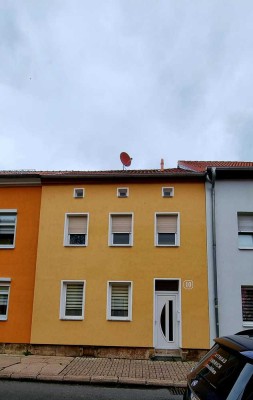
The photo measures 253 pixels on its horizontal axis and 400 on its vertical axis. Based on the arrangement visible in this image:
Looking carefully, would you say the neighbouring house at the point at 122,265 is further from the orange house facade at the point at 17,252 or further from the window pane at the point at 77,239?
the orange house facade at the point at 17,252

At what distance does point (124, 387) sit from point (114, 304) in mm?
4338

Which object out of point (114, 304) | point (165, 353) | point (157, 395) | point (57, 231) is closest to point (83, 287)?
point (114, 304)

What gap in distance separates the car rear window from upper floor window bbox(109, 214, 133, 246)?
33.6 feet

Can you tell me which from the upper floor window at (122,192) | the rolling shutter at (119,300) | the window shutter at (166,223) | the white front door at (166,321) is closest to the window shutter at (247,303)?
the white front door at (166,321)

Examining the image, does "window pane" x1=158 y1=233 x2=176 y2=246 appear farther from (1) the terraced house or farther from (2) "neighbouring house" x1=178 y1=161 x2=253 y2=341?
(2) "neighbouring house" x1=178 y1=161 x2=253 y2=341

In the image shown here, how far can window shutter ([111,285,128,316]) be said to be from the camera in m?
13.5

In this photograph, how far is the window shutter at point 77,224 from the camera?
1436 cm

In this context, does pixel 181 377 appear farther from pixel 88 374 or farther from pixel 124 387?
pixel 88 374

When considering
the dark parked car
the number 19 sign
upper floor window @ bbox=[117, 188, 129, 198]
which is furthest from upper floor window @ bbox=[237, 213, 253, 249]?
the dark parked car

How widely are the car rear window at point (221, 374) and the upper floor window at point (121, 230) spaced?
Answer: 1024cm

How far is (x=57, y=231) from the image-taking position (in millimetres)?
14281

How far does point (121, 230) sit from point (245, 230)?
14.7 feet

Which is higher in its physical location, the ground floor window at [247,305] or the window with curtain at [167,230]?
the window with curtain at [167,230]

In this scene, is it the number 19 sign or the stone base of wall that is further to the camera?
the number 19 sign
